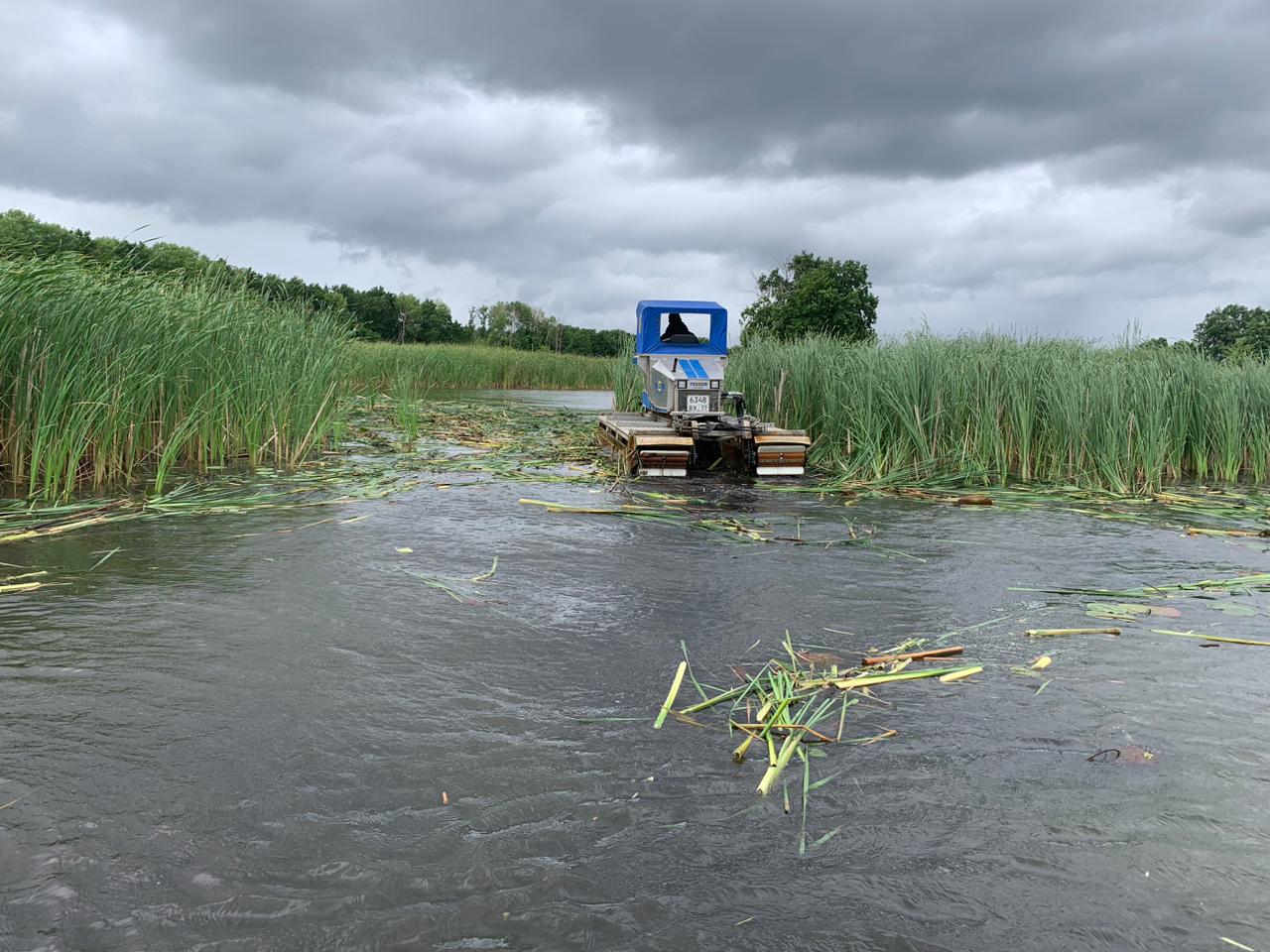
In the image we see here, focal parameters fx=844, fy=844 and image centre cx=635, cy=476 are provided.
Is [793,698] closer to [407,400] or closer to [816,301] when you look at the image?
[407,400]

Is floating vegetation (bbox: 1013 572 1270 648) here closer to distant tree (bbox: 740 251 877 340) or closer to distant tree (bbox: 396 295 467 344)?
distant tree (bbox: 740 251 877 340)

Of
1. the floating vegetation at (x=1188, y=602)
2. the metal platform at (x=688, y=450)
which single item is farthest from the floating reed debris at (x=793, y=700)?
the metal platform at (x=688, y=450)

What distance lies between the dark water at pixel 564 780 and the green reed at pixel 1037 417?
5616 mm

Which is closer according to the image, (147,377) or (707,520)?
(707,520)

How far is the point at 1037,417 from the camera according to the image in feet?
35.8

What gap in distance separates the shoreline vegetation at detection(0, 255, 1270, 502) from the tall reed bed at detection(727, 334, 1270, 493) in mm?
28

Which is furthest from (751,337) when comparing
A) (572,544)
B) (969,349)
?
(572,544)

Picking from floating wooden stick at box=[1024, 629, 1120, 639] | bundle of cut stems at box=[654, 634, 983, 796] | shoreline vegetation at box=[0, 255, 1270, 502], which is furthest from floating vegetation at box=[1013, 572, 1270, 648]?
shoreline vegetation at box=[0, 255, 1270, 502]

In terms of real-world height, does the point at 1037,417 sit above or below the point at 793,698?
above

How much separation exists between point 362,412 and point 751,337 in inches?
329

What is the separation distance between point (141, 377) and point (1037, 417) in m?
10.3

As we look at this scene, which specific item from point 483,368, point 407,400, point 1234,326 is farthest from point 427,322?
point 407,400

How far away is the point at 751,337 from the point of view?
17.2 meters

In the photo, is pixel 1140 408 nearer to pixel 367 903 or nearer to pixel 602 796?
pixel 602 796
